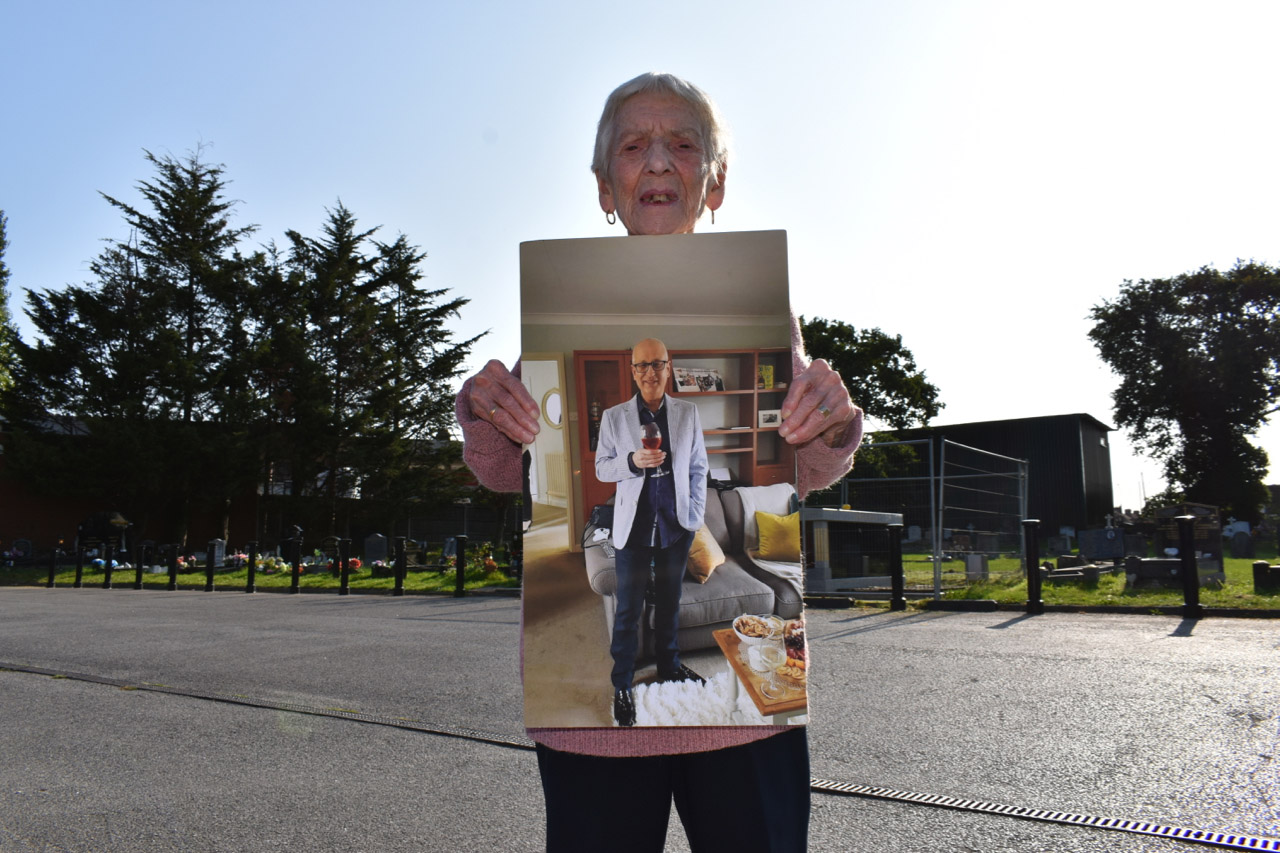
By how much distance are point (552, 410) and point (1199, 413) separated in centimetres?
4998

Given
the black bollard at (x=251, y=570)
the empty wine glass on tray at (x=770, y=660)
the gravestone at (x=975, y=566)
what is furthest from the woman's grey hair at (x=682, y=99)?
the black bollard at (x=251, y=570)

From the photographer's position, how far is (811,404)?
1.33 m

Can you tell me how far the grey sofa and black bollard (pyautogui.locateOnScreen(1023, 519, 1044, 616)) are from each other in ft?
30.3

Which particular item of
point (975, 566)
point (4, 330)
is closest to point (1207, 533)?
point (975, 566)

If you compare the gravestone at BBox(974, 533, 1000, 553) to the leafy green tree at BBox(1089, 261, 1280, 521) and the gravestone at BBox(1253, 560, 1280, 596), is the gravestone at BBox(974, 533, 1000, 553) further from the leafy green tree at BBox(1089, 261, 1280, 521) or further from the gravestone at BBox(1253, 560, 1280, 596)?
the leafy green tree at BBox(1089, 261, 1280, 521)

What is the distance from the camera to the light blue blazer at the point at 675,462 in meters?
1.34

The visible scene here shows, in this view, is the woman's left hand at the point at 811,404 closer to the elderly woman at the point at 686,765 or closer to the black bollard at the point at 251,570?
the elderly woman at the point at 686,765

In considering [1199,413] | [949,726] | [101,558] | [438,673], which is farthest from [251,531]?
[1199,413]

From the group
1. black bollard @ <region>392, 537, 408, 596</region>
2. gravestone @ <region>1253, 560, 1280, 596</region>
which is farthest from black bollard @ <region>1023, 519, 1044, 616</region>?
black bollard @ <region>392, 537, 408, 596</region>

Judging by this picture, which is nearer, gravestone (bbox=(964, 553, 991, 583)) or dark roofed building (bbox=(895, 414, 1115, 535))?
gravestone (bbox=(964, 553, 991, 583))

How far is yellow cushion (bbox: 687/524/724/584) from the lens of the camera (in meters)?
1.34

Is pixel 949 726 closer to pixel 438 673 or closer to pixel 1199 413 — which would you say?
pixel 438 673

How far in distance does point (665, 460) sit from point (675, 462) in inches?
0.6

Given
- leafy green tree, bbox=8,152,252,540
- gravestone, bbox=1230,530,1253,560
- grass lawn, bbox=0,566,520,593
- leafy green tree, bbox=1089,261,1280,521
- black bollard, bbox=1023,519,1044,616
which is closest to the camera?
black bollard, bbox=1023,519,1044,616
